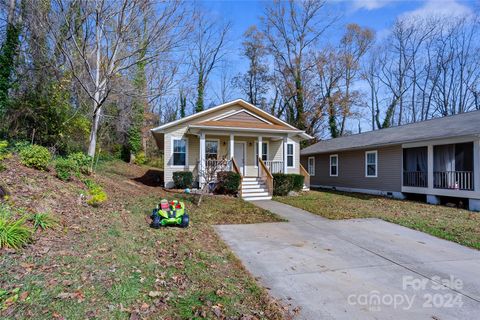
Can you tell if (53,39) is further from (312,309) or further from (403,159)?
(403,159)

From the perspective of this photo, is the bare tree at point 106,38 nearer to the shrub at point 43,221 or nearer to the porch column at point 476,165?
the shrub at point 43,221

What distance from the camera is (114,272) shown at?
148 inches

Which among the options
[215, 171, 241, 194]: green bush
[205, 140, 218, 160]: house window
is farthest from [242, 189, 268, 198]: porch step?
[205, 140, 218, 160]: house window

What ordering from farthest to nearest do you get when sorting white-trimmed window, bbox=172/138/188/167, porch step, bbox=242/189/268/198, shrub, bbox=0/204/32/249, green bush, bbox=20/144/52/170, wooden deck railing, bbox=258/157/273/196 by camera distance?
white-trimmed window, bbox=172/138/188/167, wooden deck railing, bbox=258/157/273/196, porch step, bbox=242/189/268/198, green bush, bbox=20/144/52/170, shrub, bbox=0/204/32/249

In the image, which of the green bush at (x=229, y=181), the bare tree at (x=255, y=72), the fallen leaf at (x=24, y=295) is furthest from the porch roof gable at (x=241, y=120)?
the bare tree at (x=255, y=72)

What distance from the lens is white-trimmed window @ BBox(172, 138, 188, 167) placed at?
50.5 feet

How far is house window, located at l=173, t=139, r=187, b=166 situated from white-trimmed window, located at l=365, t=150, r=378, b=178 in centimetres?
1050

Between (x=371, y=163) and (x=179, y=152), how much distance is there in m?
10.9

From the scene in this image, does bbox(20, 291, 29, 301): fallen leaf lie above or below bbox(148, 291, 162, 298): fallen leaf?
above

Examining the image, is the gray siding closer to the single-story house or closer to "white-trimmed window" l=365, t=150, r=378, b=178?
"white-trimmed window" l=365, t=150, r=378, b=178

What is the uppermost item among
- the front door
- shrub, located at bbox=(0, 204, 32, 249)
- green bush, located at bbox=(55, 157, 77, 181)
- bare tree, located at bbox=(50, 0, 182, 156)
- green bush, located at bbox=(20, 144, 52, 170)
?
bare tree, located at bbox=(50, 0, 182, 156)

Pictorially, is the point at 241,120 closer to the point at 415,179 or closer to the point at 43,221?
the point at 415,179

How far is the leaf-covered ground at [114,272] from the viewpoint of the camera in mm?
2955

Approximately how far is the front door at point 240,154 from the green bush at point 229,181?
10.3 feet
